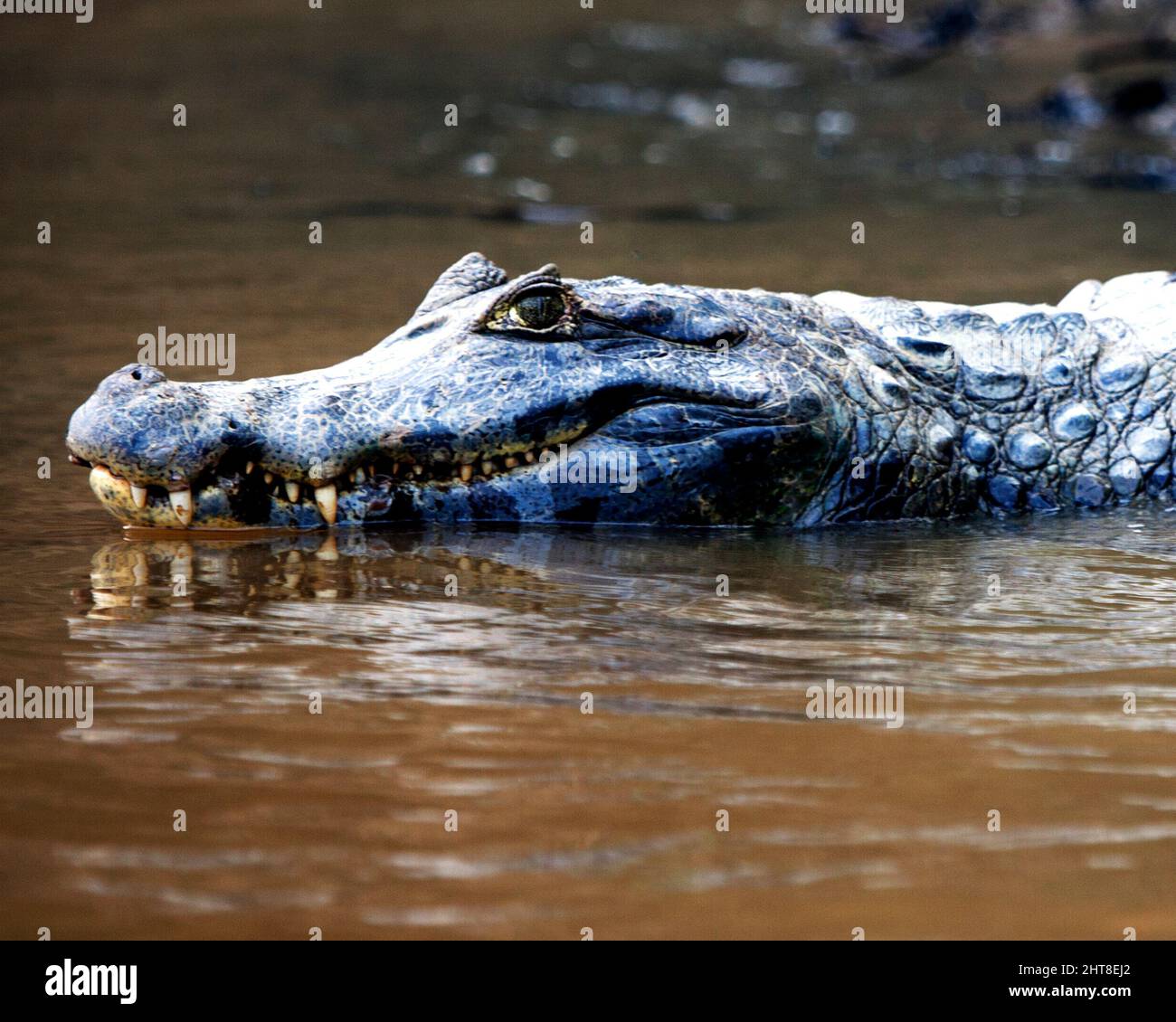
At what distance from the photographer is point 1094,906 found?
9.27 feet

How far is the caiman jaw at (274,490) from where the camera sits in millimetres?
4922

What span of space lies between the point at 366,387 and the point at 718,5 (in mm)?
18644

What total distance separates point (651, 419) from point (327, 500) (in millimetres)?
1089

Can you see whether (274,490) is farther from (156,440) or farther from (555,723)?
(555,723)

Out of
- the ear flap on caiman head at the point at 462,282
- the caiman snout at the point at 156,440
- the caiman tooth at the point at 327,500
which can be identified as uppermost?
the ear flap on caiman head at the point at 462,282

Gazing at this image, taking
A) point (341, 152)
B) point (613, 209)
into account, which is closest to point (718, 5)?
point (341, 152)

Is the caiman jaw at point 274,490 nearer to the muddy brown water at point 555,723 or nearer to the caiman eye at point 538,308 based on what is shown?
the muddy brown water at point 555,723

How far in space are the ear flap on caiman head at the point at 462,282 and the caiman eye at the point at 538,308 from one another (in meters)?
0.37

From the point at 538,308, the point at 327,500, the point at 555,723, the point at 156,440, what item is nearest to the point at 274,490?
the point at 327,500

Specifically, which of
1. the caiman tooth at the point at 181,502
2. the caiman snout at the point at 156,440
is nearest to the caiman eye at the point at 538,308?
the caiman snout at the point at 156,440

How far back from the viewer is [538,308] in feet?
17.4

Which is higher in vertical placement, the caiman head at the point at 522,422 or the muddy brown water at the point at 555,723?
the caiman head at the point at 522,422

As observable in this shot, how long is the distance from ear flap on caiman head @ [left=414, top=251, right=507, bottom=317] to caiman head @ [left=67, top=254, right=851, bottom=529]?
0.01 meters
